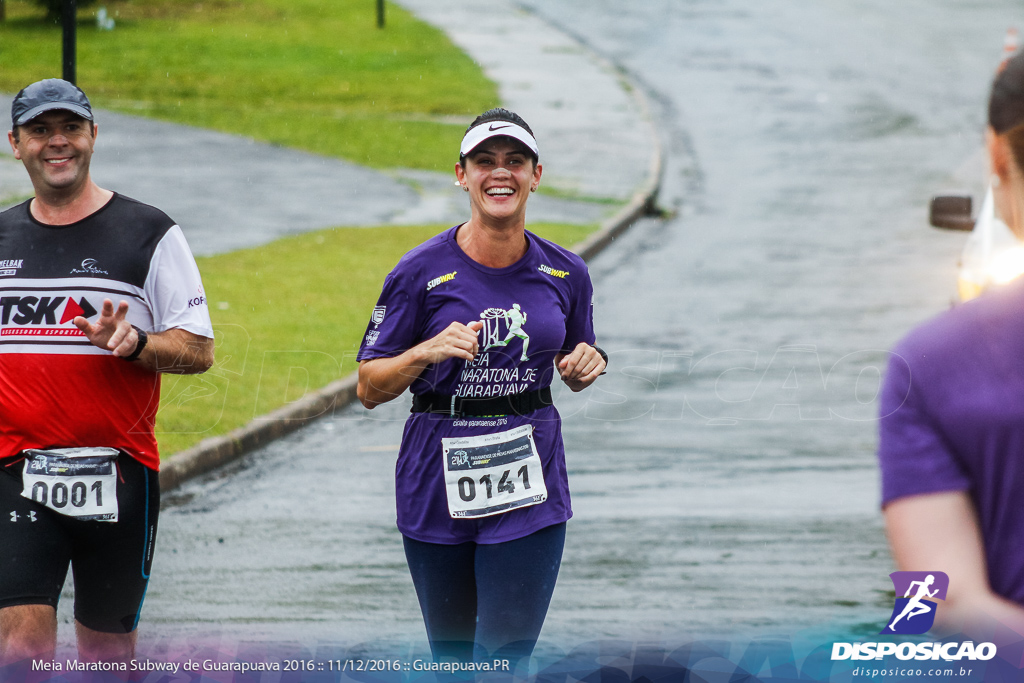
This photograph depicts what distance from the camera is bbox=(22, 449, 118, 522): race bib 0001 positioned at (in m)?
4.17

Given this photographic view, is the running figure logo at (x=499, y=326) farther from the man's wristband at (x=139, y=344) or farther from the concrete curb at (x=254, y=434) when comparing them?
the concrete curb at (x=254, y=434)

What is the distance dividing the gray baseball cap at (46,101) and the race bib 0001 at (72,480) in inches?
43.3

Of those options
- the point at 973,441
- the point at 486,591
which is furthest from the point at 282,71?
the point at 973,441

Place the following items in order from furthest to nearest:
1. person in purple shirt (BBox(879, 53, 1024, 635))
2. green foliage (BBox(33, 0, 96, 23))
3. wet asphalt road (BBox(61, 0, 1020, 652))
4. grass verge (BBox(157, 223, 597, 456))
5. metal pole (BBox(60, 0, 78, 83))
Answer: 1. green foliage (BBox(33, 0, 96, 23))
2. grass verge (BBox(157, 223, 597, 456))
3. metal pole (BBox(60, 0, 78, 83))
4. wet asphalt road (BBox(61, 0, 1020, 652))
5. person in purple shirt (BBox(879, 53, 1024, 635))

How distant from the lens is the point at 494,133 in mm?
4047

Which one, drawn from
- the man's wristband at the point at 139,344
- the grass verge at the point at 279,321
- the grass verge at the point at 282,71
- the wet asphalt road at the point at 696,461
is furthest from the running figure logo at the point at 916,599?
the grass verge at the point at 282,71

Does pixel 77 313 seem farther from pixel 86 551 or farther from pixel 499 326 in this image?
pixel 499 326

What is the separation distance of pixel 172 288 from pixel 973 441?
3.06 m

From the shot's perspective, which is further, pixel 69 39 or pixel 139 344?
pixel 69 39

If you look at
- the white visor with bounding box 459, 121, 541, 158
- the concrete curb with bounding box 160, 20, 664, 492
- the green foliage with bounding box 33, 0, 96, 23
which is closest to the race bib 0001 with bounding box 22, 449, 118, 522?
the white visor with bounding box 459, 121, 541, 158

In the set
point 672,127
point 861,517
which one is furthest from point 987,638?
point 672,127

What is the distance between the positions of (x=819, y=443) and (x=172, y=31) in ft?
110

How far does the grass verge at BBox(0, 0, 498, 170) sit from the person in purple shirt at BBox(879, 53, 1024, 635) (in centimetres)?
2102

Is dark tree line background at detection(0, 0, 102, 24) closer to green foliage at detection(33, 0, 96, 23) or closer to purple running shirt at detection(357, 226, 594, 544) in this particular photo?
green foliage at detection(33, 0, 96, 23)
